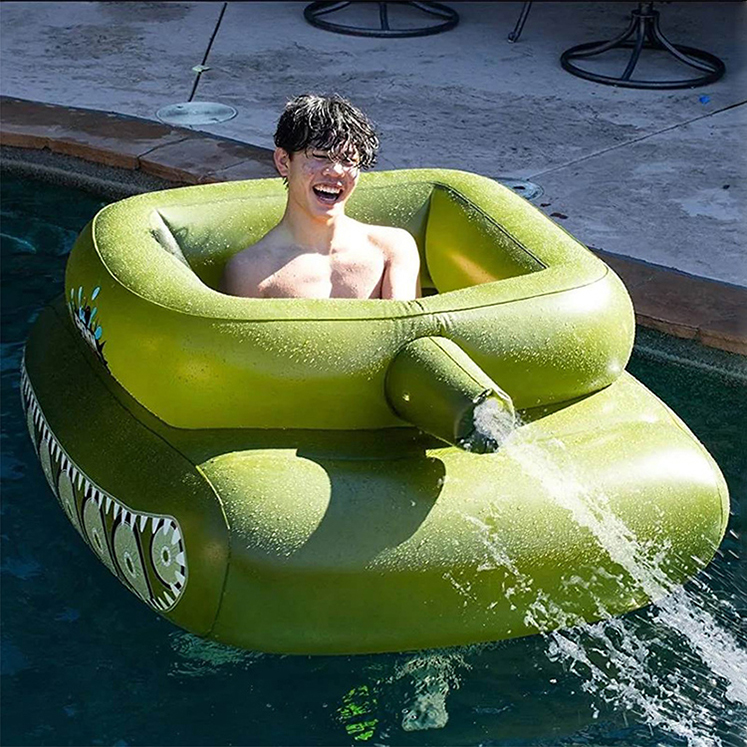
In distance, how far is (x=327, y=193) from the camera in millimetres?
3129

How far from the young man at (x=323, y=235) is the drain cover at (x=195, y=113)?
2541 millimetres

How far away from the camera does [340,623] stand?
108 inches

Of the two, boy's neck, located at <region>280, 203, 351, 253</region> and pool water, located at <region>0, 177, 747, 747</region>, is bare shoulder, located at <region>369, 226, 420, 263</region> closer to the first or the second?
boy's neck, located at <region>280, 203, 351, 253</region>

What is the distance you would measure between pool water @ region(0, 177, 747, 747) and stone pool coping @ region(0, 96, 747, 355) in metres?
0.99

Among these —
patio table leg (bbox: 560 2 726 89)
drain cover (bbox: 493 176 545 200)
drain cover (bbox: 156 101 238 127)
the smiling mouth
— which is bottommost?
drain cover (bbox: 156 101 238 127)

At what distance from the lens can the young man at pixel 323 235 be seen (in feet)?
10.1

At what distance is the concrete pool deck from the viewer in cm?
473

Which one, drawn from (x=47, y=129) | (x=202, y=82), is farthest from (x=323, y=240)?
(x=202, y=82)

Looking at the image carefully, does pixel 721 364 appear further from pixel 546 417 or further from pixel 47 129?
pixel 47 129

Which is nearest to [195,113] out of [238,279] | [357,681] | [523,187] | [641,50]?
[523,187]

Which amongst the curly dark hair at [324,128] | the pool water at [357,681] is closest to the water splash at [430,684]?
the pool water at [357,681]

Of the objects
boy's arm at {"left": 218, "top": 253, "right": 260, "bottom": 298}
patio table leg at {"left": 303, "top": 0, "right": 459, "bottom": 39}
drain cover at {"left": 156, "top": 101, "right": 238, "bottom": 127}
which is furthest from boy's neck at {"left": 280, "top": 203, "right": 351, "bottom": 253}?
patio table leg at {"left": 303, "top": 0, "right": 459, "bottom": 39}

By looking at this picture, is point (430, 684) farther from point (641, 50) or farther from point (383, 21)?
point (383, 21)

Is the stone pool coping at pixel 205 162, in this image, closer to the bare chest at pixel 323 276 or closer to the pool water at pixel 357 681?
the pool water at pixel 357 681
